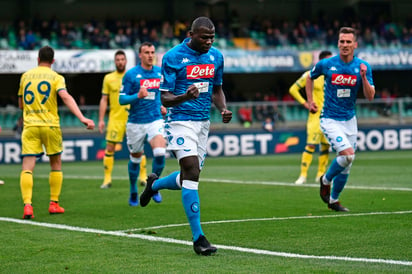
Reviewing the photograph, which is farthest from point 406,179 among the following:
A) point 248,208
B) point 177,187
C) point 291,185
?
point 177,187

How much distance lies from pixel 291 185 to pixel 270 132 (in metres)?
12.3

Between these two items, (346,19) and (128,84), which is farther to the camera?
(346,19)

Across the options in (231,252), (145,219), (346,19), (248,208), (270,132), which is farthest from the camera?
(346,19)

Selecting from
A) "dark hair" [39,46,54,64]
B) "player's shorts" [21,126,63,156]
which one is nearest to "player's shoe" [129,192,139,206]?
"player's shorts" [21,126,63,156]

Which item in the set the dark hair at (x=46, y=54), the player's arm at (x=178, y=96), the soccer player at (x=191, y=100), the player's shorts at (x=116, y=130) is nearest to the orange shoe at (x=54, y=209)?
the dark hair at (x=46, y=54)

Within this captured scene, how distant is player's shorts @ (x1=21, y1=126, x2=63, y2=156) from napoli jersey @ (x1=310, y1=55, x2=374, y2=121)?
3626 mm

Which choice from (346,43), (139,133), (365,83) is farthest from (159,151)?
(365,83)

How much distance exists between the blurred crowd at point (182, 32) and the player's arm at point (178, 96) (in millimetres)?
25939

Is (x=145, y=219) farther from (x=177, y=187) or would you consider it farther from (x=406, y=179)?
(x=406, y=179)

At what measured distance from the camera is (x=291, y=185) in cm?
1476

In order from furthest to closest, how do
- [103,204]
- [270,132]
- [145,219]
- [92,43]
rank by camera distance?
[92,43] < [270,132] < [103,204] < [145,219]

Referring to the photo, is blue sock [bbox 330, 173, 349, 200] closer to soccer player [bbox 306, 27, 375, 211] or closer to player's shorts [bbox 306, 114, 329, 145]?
soccer player [bbox 306, 27, 375, 211]

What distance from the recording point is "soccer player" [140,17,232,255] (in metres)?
7.58

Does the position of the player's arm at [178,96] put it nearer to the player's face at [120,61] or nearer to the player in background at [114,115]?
the player's face at [120,61]
